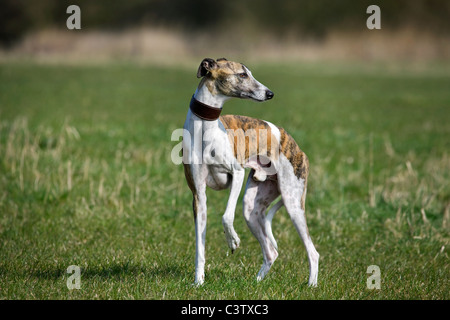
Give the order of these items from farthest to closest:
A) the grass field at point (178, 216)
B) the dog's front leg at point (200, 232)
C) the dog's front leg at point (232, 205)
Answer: the grass field at point (178, 216)
the dog's front leg at point (200, 232)
the dog's front leg at point (232, 205)

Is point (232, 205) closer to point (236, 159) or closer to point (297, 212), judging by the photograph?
point (236, 159)

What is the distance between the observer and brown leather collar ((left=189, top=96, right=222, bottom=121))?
5648 mm

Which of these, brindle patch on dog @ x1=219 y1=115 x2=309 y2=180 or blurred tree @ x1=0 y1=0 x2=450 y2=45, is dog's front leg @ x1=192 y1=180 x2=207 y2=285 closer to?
brindle patch on dog @ x1=219 y1=115 x2=309 y2=180

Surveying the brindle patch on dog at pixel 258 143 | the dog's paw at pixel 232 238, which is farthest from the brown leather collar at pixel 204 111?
the dog's paw at pixel 232 238

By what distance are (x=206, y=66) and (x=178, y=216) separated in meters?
3.54

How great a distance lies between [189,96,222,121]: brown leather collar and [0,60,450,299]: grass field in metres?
1.52

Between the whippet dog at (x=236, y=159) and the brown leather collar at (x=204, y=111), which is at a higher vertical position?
the brown leather collar at (x=204, y=111)

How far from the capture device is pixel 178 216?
8.80 meters

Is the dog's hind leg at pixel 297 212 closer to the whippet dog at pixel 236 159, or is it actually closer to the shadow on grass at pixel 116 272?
the whippet dog at pixel 236 159

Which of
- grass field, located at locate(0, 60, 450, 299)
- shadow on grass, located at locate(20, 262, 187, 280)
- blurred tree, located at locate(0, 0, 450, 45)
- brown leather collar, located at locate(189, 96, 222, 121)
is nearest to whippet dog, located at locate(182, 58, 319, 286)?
brown leather collar, located at locate(189, 96, 222, 121)

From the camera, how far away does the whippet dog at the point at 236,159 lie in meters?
5.67

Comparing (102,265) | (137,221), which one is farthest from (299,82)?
(102,265)

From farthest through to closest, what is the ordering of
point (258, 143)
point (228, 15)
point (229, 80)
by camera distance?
point (228, 15) < point (258, 143) < point (229, 80)

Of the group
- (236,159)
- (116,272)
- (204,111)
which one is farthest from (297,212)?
(116,272)
